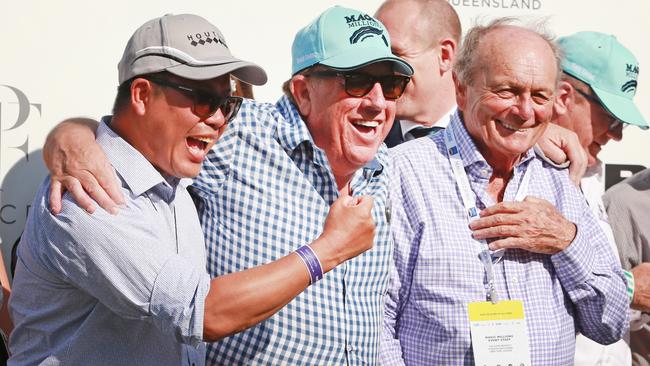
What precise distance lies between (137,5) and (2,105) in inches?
25.2

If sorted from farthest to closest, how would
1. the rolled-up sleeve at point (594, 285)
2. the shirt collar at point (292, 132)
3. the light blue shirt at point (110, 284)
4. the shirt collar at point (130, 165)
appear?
1. the rolled-up sleeve at point (594, 285)
2. the shirt collar at point (292, 132)
3. the shirt collar at point (130, 165)
4. the light blue shirt at point (110, 284)

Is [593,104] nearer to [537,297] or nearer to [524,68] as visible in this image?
[524,68]

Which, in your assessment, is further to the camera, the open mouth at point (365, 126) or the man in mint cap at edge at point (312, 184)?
the open mouth at point (365, 126)

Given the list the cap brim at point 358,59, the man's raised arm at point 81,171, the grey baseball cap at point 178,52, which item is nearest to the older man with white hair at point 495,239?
the cap brim at point 358,59

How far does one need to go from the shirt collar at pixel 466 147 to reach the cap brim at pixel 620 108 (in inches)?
32.0

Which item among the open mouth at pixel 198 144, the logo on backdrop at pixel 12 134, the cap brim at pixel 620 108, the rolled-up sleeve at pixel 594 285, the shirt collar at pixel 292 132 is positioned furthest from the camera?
the cap brim at pixel 620 108

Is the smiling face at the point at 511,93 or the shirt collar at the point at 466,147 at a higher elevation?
the smiling face at the point at 511,93

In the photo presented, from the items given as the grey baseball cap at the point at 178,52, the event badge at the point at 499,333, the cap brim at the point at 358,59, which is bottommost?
the event badge at the point at 499,333

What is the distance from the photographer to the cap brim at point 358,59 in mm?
2637

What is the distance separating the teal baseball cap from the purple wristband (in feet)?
2.33

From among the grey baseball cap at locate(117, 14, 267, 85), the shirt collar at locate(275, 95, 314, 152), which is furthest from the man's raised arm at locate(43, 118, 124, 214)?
the shirt collar at locate(275, 95, 314, 152)

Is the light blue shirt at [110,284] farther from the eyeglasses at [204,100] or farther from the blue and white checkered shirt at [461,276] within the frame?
the blue and white checkered shirt at [461,276]

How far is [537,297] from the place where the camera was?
112 inches

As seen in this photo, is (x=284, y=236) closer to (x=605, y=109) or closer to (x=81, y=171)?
(x=81, y=171)
